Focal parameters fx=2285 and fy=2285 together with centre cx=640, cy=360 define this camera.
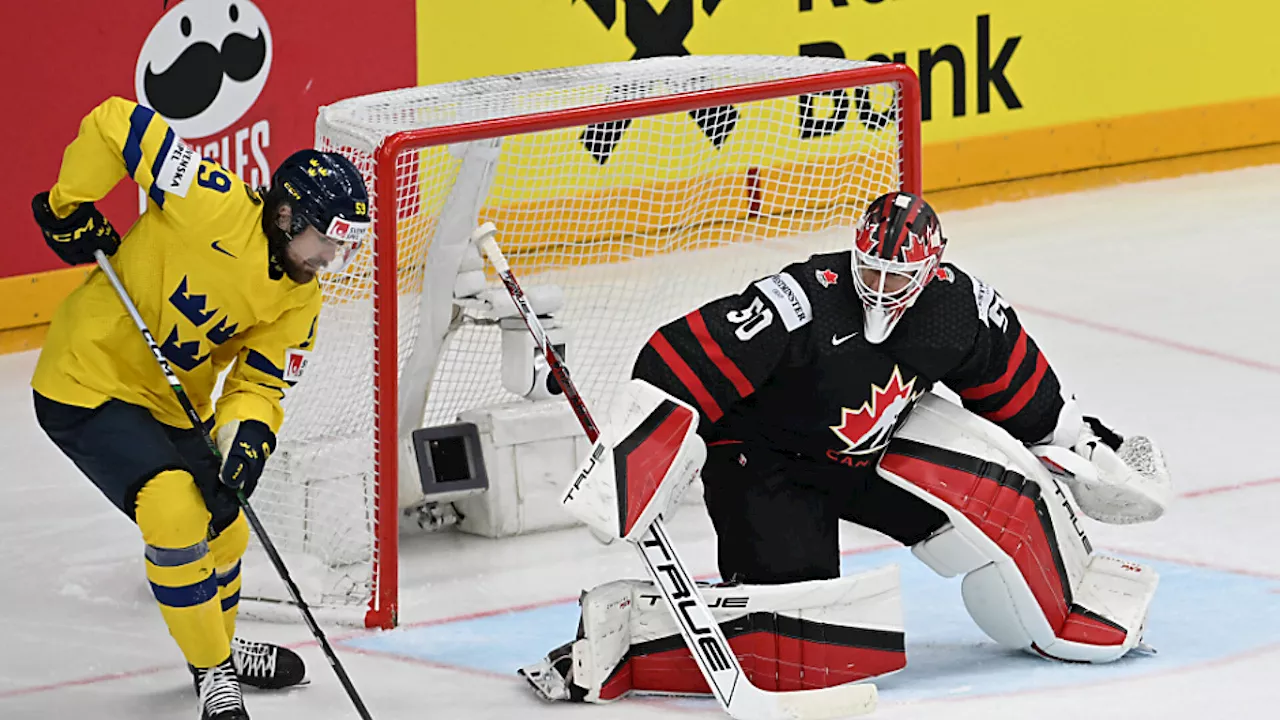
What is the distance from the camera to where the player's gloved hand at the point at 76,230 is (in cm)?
379

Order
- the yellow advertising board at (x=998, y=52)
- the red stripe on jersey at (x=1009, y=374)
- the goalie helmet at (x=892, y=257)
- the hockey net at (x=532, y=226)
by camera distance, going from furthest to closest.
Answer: the yellow advertising board at (x=998, y=52), the hockey net at (x=532, y=226), the red stripe on jersey at (x=1009, y=374), the goalie helmet at (x=892, y=257)

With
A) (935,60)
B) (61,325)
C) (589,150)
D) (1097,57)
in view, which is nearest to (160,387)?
(61,325)

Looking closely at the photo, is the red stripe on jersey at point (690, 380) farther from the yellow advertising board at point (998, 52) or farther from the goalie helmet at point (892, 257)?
the yellow advertising board at point (998, 52)

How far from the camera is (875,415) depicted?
401 centimetres

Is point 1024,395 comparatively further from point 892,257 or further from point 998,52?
point 998,52

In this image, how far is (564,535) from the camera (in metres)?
5.17

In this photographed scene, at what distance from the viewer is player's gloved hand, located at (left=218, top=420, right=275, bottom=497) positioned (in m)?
3.77

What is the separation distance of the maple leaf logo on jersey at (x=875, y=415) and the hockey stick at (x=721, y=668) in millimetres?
367

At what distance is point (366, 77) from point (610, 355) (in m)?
1.63

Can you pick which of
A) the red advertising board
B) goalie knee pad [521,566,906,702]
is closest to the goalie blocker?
goalie knee pad [521,566,906,702]

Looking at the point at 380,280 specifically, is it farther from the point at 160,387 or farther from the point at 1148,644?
the point at 1148,644

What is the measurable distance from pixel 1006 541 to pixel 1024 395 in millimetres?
276

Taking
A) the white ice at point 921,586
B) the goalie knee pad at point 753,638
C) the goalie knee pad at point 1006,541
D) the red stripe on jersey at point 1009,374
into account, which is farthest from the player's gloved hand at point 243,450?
the red stripe on jersey at point 1009,374

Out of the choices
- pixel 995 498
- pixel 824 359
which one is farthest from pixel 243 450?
pixel 995 498
